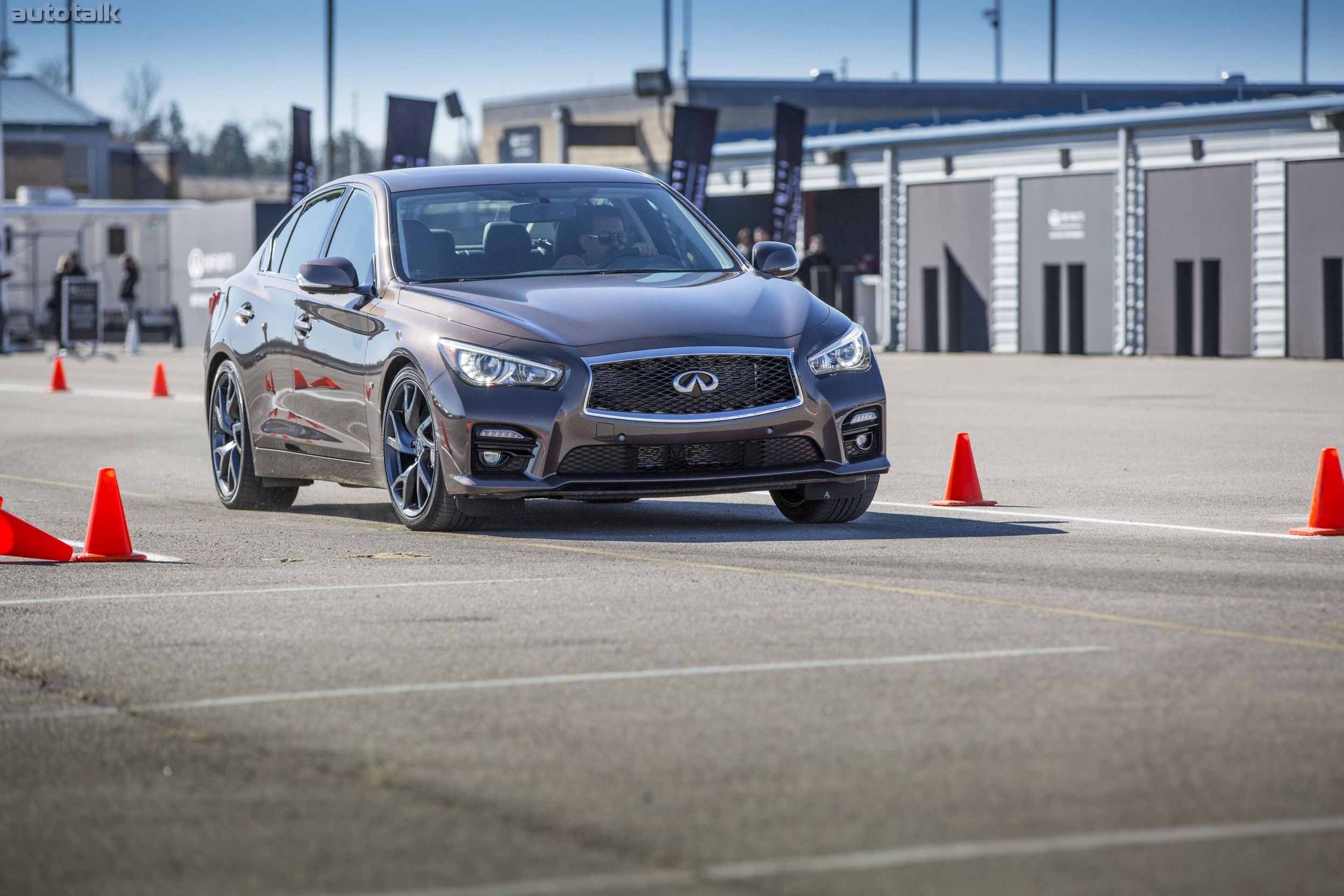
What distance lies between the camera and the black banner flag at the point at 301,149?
42.6m

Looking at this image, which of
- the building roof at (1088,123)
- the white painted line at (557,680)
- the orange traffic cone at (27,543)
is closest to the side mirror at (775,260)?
the orange traffic cone at (27,543)

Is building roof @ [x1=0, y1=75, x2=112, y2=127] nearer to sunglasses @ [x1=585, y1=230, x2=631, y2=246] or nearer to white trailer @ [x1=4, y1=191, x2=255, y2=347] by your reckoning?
white trailer @ [x1=4, y1=191, x2=255, y2=347]

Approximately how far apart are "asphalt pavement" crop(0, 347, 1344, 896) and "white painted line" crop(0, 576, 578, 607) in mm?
31

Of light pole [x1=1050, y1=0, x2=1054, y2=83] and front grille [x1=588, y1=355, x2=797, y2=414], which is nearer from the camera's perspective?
front grille [x1=588, y1=355, x2=797, y2=414]

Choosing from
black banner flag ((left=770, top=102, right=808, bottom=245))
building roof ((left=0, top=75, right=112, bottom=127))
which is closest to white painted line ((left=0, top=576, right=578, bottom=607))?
black banner flag ((left=770, top=102, right=808, bottom=245))

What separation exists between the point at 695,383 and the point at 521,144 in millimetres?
64845

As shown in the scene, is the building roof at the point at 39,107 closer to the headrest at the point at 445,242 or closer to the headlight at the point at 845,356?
the headrest at the point at 445,242

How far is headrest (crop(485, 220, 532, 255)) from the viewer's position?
10.6m

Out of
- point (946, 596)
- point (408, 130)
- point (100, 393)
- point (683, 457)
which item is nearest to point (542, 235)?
point (683, 457)

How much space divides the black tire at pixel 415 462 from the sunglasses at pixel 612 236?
4.42ft

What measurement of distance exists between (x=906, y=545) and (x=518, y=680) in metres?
3.51

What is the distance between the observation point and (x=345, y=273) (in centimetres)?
1044

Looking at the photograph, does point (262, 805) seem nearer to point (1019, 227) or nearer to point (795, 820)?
point (795, 820)

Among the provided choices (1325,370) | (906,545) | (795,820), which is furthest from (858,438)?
(1325,370)
